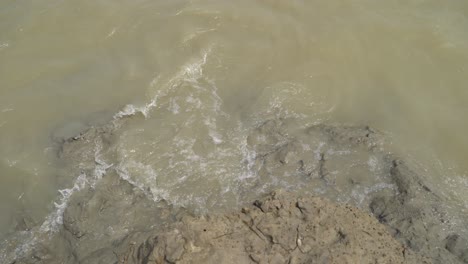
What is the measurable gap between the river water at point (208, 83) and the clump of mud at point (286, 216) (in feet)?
0.67

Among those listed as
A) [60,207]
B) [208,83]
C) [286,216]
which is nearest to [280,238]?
[286,216]

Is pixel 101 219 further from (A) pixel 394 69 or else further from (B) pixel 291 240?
(A) pixel 394 69

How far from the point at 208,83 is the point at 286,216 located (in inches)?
95.1

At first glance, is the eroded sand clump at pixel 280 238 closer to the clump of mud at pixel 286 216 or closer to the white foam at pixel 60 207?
the clump of mud at pixel 286 216

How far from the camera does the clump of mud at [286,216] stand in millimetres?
3338

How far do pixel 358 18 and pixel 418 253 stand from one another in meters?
3.66

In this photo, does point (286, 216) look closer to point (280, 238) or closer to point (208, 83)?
point (280, 238)

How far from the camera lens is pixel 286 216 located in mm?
3541

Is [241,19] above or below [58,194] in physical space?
above

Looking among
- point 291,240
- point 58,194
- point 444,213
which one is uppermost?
point 291,240

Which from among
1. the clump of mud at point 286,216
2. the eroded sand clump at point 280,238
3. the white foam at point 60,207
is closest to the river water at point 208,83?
the white foam at point 60,207

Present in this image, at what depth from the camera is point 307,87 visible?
5.46 m

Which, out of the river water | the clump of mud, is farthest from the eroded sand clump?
the river water

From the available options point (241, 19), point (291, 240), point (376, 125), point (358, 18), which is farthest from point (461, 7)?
point (291, 240)
